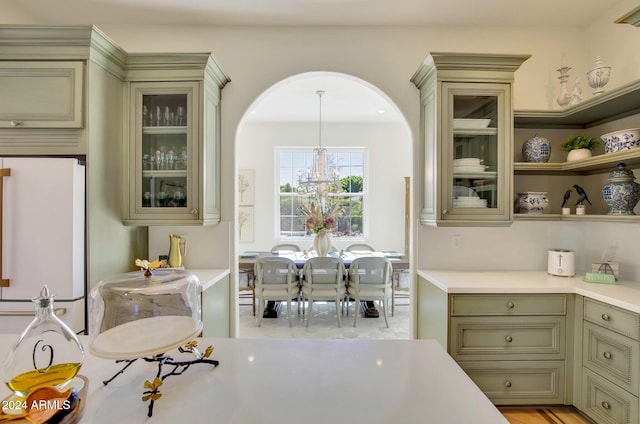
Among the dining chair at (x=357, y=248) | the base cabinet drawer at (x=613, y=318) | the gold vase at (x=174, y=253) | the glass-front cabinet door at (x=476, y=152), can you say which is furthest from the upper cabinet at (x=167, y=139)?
the dining chair at (x=357, y=248)

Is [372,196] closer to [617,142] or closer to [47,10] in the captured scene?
[617,142]

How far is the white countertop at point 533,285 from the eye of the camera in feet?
6.13

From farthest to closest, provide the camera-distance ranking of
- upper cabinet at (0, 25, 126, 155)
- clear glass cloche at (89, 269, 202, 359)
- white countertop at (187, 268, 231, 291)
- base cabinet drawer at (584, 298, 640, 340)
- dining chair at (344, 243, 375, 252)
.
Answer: dining chair at (344, 243, 375, 252) < white countertop at (187, 268, 231, 291) < upper cabinet at (0, 25, 126, 155) < base cabinet drawer at (584, 298, 640, 340) < clear glass cloche at (89, 269, 202, 359)

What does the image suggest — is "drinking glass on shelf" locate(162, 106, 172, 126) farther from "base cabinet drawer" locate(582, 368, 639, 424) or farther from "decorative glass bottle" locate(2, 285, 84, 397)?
"base cabinet drawer" locate(582, 368, 639, 424)

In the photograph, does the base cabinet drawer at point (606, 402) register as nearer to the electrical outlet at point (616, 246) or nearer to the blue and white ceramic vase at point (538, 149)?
the electrical outlet at point (616, 246)

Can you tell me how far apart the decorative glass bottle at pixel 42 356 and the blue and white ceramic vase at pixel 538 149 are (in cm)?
295

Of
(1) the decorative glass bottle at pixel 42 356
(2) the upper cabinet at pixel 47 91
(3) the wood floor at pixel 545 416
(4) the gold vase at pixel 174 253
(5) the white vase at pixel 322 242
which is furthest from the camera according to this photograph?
(5) the white vase at pixel 322 242

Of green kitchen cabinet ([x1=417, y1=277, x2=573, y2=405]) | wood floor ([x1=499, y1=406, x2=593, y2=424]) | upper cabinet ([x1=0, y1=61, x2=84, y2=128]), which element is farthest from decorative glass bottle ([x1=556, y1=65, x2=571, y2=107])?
upper cabinet ([x1=0, y1=61, x2=84, y2=128])

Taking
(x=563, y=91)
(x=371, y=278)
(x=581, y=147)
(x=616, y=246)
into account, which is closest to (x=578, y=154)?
(x=581, y=147)

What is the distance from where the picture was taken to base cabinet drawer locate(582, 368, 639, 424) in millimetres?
1742

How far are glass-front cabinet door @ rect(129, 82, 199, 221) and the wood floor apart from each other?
8.36 ft

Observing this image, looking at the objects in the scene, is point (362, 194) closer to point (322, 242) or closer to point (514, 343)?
point (322, 242)

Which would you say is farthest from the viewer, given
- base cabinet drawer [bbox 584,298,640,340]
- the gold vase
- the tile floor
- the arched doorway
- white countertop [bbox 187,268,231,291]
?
the arched doorway

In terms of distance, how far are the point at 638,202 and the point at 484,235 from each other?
964 mm
